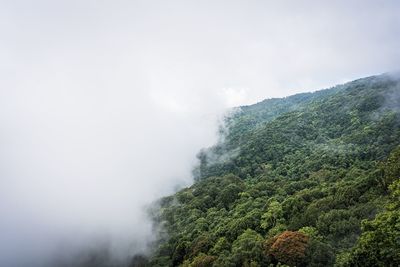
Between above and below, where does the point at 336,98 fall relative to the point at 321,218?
above

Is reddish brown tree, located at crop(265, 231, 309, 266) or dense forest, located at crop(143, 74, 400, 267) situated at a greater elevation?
dense forest, located at crop(143, 74, 400, 267)

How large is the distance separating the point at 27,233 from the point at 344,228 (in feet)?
368

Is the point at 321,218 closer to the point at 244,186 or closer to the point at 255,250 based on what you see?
the point at 255,250

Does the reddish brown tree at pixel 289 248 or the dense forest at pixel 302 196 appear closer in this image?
the reddish brown tree at pixel 289 248

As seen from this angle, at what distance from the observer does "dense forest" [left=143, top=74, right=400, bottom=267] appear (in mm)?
47125

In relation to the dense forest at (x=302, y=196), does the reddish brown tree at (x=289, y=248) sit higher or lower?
lower

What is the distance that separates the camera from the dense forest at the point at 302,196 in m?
47.1

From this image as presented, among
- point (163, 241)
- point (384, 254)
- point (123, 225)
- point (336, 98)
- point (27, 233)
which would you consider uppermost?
point (336, 98)

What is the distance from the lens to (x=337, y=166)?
97.5 meters

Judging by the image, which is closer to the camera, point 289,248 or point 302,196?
point 289,248

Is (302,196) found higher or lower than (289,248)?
higher

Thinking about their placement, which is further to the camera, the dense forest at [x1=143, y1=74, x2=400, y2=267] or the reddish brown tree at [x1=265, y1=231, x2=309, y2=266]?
the dense forest at [x1=143, y1=74, x2=400, y2=267]

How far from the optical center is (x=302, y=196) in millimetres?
75625

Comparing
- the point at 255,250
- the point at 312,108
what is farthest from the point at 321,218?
the point at 312,108
